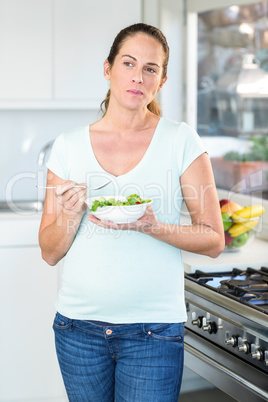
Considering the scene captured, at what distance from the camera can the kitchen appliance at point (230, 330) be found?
1.47 meters

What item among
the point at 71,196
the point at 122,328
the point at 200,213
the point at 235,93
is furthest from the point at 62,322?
the point at 235,93

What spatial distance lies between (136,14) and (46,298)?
4.92 ft

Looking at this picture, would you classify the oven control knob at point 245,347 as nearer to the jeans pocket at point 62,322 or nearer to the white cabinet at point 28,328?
the jeans pocket at point 62,322

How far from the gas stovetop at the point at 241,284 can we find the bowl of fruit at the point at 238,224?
0.22 meters

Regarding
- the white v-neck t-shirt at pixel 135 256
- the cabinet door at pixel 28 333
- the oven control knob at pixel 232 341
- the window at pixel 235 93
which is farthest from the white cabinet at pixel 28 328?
the white v-neck t-shirt at pixel 135 256

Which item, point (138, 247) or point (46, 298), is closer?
point (138, 247)

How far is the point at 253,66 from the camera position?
2.69 metres

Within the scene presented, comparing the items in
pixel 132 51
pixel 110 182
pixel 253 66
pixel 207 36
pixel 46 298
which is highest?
pixel 207 36

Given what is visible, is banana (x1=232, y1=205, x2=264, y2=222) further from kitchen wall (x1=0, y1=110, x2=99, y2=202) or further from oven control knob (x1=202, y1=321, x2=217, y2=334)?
kitchen wall (x1=0, y1=110, x2=99, y2=202)

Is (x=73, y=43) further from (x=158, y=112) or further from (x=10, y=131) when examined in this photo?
(x=158, y=112)

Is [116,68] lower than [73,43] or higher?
lower

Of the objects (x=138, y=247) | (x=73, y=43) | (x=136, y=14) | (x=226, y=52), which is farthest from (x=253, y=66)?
(x=138, y=247)

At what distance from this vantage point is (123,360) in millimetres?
1270

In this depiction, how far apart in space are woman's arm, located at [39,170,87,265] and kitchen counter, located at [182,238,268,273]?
0.68 m
